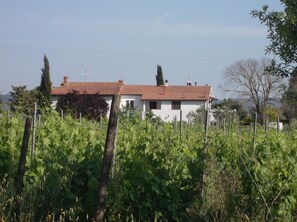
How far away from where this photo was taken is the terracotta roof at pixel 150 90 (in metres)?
59.5

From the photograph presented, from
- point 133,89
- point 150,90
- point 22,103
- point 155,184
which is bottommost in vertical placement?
point 155,184

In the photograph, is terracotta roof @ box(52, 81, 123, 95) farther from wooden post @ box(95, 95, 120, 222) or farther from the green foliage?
wooden post @ box(95, 95, 120, 222)

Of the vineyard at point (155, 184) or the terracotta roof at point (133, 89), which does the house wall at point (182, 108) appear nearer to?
the terracotta roof at point (133, 89)

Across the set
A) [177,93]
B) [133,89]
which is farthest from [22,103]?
[133,89]

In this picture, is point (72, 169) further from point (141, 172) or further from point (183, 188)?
point (183, 188)

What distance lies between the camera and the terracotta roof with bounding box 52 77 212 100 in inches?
2341

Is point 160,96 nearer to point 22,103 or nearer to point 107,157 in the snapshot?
point 22,103

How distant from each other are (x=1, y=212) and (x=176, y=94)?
5525cm

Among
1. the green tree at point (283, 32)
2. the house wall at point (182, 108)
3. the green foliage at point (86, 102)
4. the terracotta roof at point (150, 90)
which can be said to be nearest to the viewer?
the green tree at point (283, 32)

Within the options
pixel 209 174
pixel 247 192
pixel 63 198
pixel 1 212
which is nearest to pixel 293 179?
pixel 247 192

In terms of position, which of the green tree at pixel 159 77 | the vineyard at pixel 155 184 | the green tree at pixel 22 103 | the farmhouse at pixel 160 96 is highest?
the green tree at pixel 159 77

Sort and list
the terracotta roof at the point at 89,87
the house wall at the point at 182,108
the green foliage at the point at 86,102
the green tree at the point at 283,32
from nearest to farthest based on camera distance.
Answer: the green tree at the point at 283,32
the green foliage at the point at 86,102
the terracotta roof at the point at 89,87
the house wall at the point at 182,108

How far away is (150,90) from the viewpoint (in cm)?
6156

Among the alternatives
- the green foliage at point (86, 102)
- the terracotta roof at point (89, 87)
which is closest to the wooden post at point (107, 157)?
the green foliage at point (86, 102)
